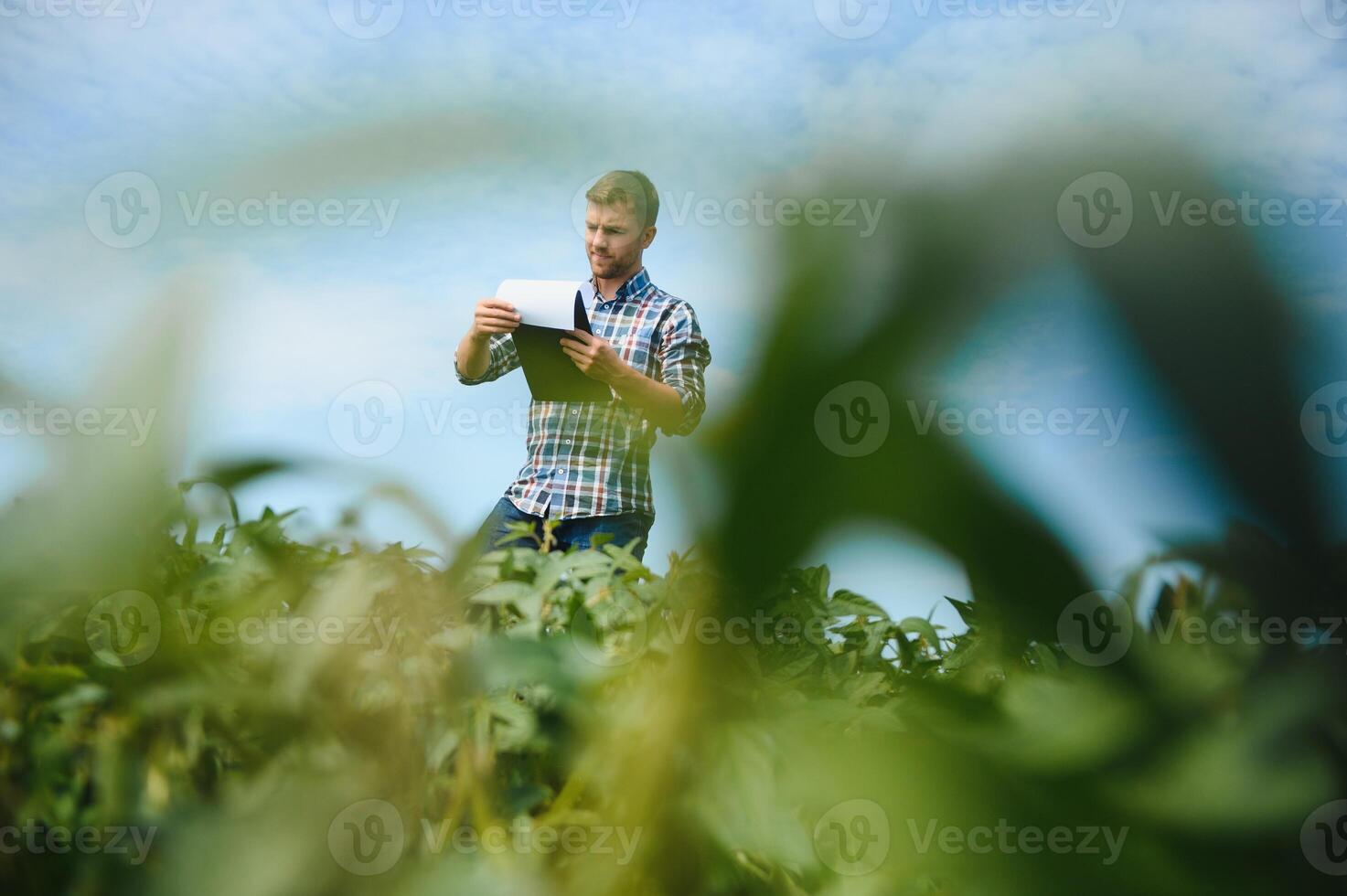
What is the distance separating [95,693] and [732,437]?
0.25 m

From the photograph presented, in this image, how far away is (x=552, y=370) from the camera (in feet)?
2.22

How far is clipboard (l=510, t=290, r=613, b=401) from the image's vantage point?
43 centimetres

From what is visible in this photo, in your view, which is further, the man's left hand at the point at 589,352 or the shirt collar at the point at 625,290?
the shirt collar at the point at 625,290

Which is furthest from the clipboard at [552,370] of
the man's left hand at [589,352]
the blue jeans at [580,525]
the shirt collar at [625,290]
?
the shirt collar at [625,290]

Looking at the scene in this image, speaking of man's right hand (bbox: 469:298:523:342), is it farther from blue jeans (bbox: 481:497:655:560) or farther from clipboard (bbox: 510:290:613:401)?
blue jeans (bbox: 481:497:655:560)

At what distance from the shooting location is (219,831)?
0.19 m

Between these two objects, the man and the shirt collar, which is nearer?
the man

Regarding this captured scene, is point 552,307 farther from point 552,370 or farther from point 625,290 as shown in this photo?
point 625,290

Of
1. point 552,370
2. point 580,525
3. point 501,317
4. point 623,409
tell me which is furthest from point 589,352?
point 580,525

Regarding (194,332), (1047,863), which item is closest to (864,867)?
(1047,863)

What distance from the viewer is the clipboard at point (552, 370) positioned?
0.43 meters

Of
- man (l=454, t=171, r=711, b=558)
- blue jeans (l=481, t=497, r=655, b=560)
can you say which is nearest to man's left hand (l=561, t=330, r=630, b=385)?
man (l=454, t=171, r=711, b=558)

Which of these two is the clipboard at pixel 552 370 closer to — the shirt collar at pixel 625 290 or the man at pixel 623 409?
the man at pixel 623 409

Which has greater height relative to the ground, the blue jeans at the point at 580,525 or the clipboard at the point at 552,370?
the clipboard at the point at 552,370
